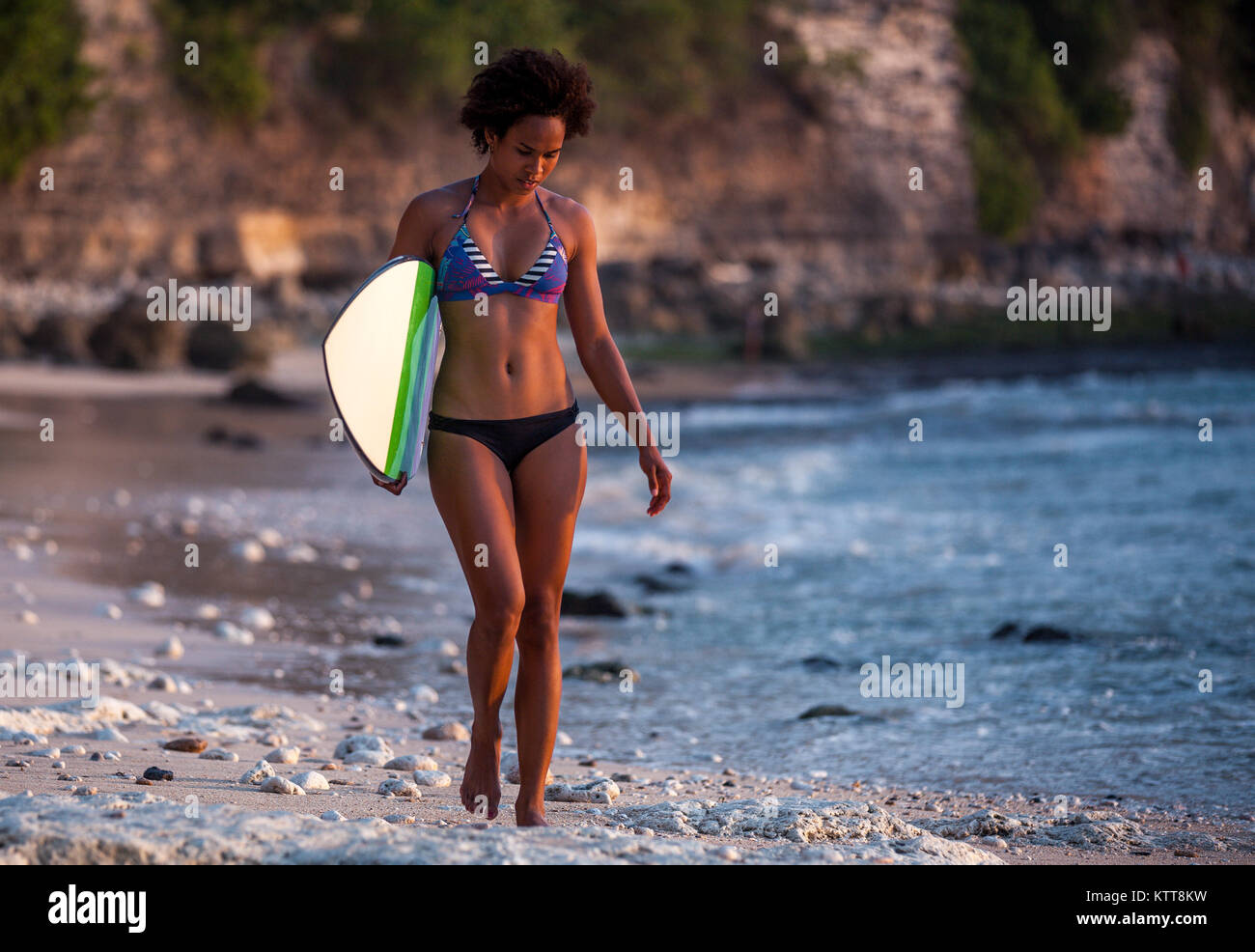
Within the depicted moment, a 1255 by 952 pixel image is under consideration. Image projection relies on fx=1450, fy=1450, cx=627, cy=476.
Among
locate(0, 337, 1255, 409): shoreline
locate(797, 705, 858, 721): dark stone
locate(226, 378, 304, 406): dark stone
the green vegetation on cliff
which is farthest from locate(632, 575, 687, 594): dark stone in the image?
the green vegetation on cliff

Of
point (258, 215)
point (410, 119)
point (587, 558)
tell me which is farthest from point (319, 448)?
point (410, 119)

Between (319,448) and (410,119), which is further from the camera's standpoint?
(410,119)

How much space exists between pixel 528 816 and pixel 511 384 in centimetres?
101

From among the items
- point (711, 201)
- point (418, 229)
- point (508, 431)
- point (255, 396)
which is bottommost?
point (508, 431)

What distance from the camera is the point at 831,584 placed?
8.23m

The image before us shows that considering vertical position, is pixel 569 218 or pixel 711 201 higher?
pixel 711 201

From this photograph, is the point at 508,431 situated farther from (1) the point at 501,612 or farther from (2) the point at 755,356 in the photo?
(2) the point at 755,356

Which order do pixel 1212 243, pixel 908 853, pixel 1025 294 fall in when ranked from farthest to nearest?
pixel 1212 243 → pixel 1025 294 → pixel 908 853

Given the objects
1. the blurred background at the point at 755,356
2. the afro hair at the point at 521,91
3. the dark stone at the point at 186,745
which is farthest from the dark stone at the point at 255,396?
the afro hair at the point at 521,91

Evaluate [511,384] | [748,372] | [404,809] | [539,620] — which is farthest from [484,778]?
[748,372]

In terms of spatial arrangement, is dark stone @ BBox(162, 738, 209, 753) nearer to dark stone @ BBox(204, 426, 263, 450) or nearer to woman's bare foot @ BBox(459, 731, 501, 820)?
woman's bare foot @ BBox(459, 731, 501, 820)

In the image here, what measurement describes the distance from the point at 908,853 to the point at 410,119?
33.7m

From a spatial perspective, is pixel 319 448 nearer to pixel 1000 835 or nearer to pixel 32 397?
pixel 32 397

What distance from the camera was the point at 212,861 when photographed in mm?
2662
